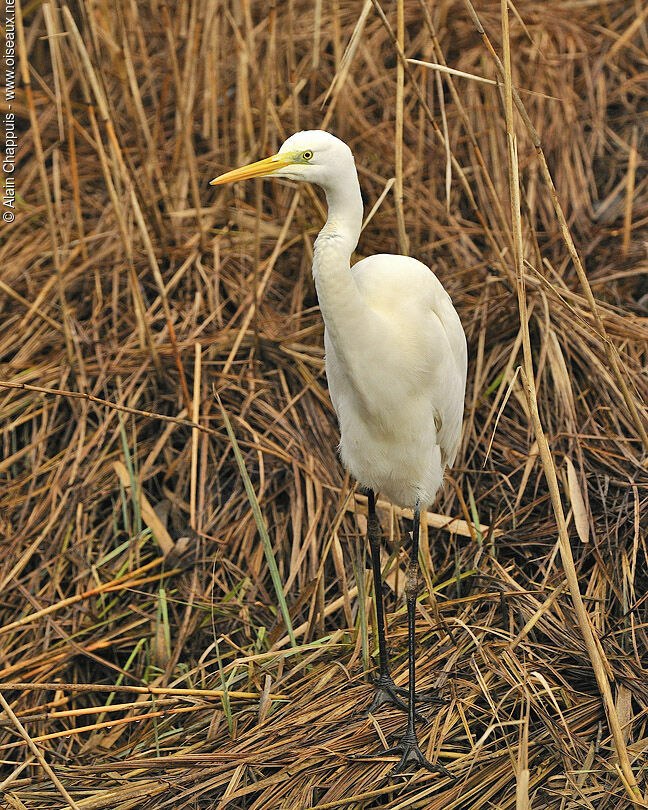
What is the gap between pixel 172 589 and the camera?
2600 mm

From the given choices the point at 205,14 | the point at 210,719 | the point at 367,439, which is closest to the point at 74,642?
the point at 210,719

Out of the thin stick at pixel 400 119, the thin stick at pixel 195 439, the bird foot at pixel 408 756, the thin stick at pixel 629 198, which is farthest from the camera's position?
the thin stick at pixel 629 198

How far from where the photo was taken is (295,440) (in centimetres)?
278

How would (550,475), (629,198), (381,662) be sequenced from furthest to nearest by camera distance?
(629,198), (381,662), (550,475)

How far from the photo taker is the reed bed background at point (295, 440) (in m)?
1.98

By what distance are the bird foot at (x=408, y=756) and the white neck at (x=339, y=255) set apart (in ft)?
3.22

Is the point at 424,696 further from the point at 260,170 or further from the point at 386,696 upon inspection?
the point at 260,170

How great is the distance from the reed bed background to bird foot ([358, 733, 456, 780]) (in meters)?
0.03

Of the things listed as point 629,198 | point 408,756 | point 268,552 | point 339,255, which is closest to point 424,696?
point 408,756

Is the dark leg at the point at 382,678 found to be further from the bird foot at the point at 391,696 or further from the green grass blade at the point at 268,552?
the green grass blade at the point at 268,552

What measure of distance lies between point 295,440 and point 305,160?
121 cm

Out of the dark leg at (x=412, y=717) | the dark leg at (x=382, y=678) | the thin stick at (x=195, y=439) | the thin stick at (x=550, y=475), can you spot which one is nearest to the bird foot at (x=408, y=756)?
the dark leg at (x=412, y=717)

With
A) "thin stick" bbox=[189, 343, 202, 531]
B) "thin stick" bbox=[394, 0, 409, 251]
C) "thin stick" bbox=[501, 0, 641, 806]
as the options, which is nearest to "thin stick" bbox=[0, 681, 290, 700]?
"thin stick" bbox=[189, 343, 202, 531]

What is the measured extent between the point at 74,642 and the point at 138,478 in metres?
0.53
